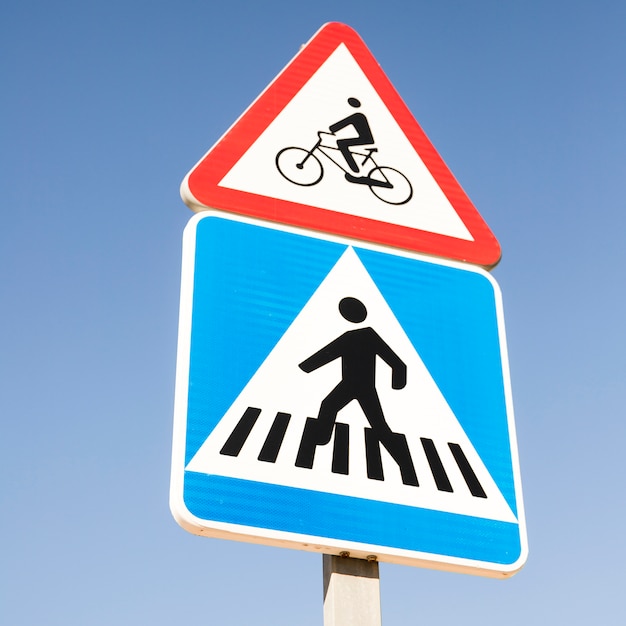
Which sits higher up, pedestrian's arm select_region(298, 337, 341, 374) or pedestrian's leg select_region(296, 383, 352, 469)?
pedestrian's arm select_region(298, 337, 341, 374)

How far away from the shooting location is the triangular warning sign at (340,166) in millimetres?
1932

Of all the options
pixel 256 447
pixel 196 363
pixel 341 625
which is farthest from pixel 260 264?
pixel 341 625

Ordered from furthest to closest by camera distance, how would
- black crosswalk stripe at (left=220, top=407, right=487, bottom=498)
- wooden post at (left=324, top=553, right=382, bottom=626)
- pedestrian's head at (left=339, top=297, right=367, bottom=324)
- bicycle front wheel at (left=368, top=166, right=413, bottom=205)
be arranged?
1. bicycle front wheel at (left=368, top=166, right=413, bottom=205)
2. pedestrian's head at (left=339, top=297, right=367, bottom=324)
3. black crosswalk stripe at (left=220, top=407, right=487, bottom=498)
4. wooden post at (left=324, top=553, right=382, bottom=626)

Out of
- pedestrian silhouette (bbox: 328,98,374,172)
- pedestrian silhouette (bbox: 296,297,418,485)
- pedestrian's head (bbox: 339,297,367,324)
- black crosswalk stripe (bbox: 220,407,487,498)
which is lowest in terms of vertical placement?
black crosswalk stripe (bbox: 220,407,487,498)

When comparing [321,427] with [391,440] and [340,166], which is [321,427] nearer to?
[391,440]

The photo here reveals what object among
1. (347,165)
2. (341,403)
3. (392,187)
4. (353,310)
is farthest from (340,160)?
(341,403)

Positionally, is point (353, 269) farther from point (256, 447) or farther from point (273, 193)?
point (256, 447)

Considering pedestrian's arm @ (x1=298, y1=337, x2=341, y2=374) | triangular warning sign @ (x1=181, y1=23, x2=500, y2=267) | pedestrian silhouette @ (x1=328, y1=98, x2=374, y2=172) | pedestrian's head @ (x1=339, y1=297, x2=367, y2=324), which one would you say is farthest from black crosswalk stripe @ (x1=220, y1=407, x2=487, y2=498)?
pedestrian silhouette @ (x1=328, y1=98, x2=374, y2=172)

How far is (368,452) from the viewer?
1579mm

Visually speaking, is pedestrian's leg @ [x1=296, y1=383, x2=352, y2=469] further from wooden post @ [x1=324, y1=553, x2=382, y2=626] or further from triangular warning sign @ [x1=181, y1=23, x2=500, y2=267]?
triangular warning sign @ [x1=181, y1=23, x2=500, y2=267]

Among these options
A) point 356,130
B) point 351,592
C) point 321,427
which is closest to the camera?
point 351,592

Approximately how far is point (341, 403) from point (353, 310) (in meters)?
0.25

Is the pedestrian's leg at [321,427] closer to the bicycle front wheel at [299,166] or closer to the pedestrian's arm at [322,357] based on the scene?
the pedestrian's arm at [322,357]

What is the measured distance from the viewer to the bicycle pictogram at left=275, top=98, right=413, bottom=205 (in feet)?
6.59
